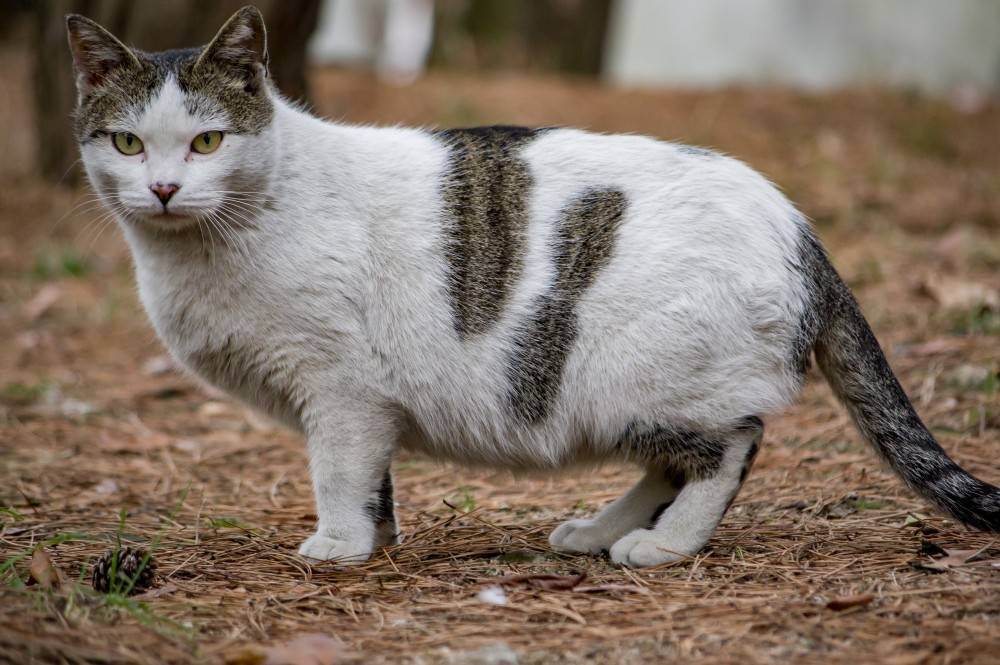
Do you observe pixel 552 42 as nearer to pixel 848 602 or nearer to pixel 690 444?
pixel 690 444

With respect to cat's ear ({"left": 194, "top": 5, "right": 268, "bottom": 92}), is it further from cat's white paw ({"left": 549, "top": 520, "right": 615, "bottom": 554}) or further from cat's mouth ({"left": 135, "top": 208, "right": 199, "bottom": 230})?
cat's white paw ({"left": 549, "top": 520, "right": 615, "bottom": 554})

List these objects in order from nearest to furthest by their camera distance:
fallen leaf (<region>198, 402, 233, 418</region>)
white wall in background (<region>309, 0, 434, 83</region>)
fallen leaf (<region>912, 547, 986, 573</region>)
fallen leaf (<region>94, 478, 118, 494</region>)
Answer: fallen leaf (<region>912, 547, 986, 573</region>), fallen leaf (<region>94, 478, 118, 494</region>), fallen leaf (<region>198, 402, 233, 418</region>), white wall in background (<region>309, 0, 434, 83</region>)

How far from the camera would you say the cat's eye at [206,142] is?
290cm

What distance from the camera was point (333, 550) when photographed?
2.88 metres

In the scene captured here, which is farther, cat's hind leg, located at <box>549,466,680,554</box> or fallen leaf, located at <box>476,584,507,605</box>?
cat's hind leg, located at <box>549,466,680,554</box>

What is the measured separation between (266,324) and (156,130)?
23.2 inches

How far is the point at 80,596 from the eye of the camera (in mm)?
2393

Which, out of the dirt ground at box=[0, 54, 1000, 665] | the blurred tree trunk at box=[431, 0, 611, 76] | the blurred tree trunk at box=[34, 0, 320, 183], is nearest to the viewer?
the dirt ground at box=[0, 54, 1000, 665]

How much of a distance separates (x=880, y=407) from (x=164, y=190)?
199 cm

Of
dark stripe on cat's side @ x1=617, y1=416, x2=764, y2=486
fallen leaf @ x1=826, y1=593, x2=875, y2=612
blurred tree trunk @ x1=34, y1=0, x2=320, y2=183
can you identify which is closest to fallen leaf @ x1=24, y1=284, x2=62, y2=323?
blurred tree trunk @ x1=34, y1=0, x2=320, y2=183

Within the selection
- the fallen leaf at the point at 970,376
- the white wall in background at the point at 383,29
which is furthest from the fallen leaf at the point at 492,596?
the white wall in background at the point at 383,29

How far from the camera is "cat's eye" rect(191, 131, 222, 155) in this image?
9.51 feet

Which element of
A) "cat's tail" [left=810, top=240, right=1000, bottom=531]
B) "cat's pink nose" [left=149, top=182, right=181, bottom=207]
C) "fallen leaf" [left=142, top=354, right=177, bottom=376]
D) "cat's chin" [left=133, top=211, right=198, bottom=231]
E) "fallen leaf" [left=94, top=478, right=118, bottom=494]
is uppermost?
"cat's pink nose" [left=149, top=182, right=181, bottom=207]

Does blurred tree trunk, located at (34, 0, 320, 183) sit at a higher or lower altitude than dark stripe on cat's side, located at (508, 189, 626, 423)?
higher
